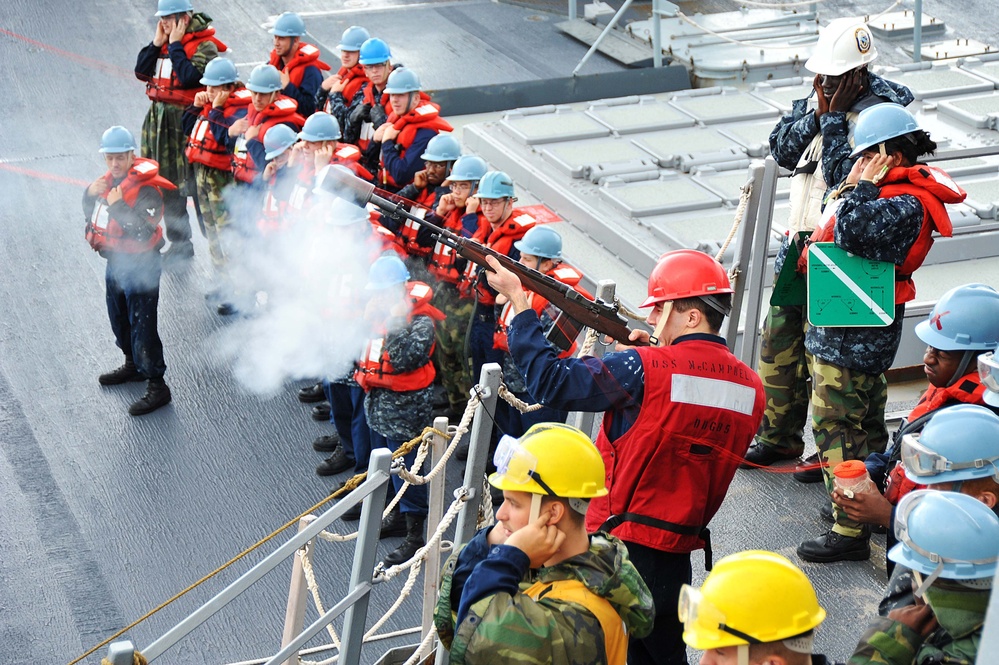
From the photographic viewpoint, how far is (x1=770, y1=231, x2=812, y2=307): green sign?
20.8 ft

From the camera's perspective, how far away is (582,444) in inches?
148

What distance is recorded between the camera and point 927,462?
391cm

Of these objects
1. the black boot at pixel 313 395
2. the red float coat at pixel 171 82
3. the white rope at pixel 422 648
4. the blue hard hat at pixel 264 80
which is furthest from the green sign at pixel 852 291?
the red float coat at pixel 171 82

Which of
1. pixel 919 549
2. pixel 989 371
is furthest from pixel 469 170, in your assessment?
pixel 919 549

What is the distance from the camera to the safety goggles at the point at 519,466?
3605 millimetres

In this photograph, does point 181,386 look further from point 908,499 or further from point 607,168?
point 908,499

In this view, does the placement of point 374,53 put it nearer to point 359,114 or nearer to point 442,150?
point 359,114

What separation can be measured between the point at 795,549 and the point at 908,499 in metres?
2.69

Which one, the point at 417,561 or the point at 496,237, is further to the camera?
the point at 496,237

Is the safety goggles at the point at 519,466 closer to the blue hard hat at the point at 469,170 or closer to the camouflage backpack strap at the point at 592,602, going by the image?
the camouflage backpack strap at the point at 592,602

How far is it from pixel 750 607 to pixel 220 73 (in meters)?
7.46

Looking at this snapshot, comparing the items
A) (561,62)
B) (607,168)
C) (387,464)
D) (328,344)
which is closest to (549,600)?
(387,464)

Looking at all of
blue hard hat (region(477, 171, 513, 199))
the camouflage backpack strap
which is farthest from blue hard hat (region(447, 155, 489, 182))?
the camouflage backpack strap

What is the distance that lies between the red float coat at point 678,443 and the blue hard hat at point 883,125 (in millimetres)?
1661
